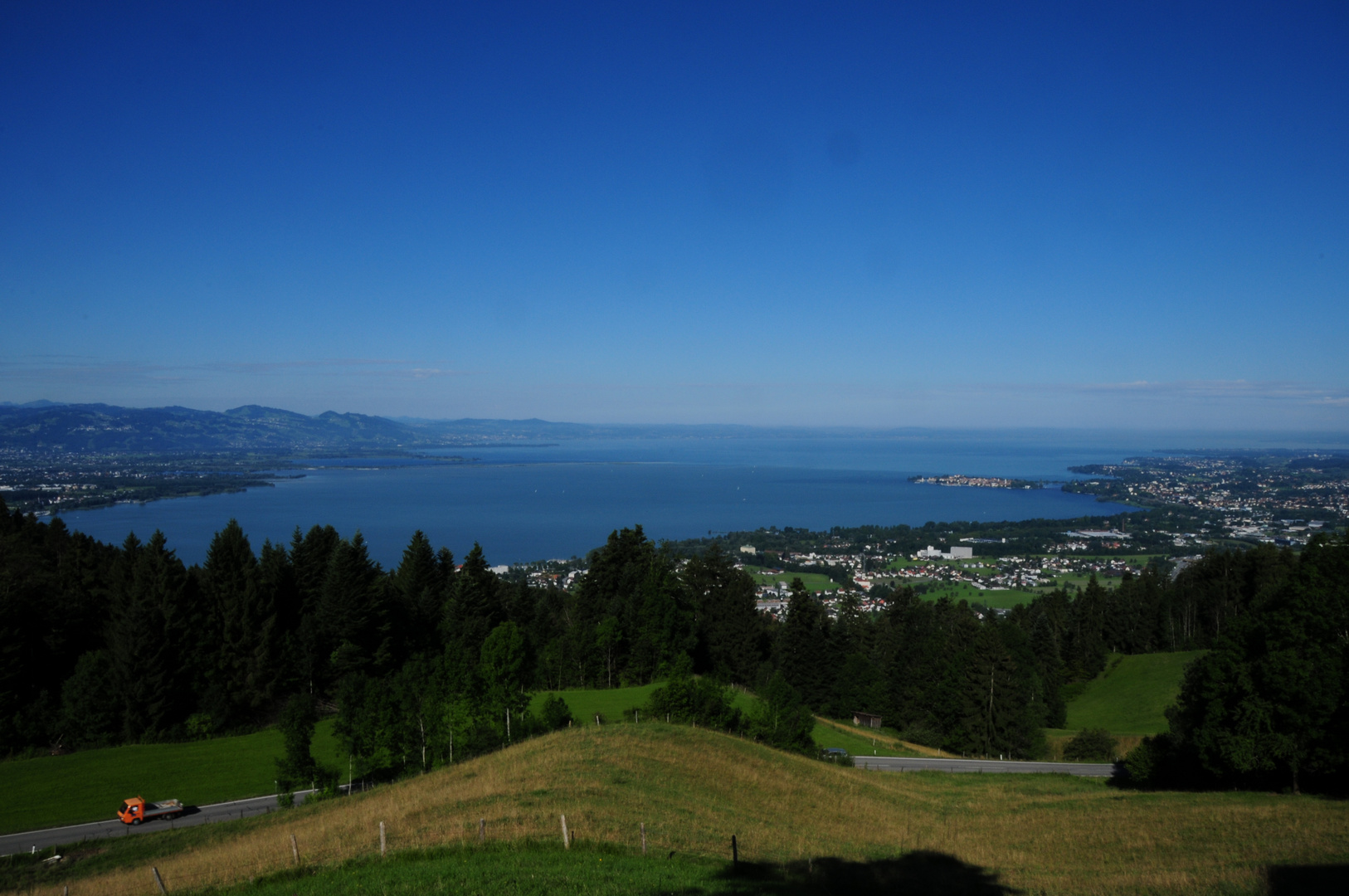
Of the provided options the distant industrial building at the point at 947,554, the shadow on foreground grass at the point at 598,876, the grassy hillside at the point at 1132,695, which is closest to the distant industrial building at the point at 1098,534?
the distant industrial building at the point at 947,554

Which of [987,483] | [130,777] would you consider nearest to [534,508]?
[130,777]

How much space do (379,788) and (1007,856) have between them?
1449 centimetres

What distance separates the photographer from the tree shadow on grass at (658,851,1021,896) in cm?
887

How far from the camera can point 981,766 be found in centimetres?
3097

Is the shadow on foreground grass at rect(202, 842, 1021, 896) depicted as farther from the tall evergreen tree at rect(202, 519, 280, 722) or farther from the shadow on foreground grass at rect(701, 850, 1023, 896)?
the tall evergreen tree at rect(202, 519, 280, 722)

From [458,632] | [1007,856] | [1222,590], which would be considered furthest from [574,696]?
[1222,590]

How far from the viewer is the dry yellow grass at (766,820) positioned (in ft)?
34.9

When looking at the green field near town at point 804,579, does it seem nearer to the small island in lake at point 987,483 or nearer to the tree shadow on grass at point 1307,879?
the tree shadow on grass at point 1307,879

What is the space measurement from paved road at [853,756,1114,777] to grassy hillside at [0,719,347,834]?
2071cm

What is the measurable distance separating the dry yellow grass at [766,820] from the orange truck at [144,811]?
405cm

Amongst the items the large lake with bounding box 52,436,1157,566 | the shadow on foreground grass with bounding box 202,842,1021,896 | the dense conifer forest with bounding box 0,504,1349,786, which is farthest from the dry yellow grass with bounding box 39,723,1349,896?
the large lake with bounding box 52,436,1157,566

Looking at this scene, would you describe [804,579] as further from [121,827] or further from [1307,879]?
[1307,879]

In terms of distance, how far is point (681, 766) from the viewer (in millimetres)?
16781

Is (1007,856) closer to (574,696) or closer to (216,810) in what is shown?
(216,810)
